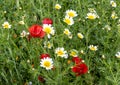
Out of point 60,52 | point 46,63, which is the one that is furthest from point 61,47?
point 46,63

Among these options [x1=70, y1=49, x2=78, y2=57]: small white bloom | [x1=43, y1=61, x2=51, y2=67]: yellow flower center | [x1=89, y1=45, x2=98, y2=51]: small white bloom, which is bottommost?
[x1=43, y1=61, x2=51, y2=67]: yellow flower center

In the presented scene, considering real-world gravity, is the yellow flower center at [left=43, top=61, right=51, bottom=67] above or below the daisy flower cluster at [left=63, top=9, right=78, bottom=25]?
below

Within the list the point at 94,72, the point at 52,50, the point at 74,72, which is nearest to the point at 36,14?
the point at 52,50

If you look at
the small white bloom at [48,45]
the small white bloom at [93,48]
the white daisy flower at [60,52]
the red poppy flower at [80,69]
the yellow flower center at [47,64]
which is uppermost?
the small white bloom at [93,48]

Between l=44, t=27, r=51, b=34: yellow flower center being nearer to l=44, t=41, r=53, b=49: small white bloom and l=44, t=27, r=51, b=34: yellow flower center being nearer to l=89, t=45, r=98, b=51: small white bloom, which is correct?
l=44, t=41, r=53, b=49: small white bloom

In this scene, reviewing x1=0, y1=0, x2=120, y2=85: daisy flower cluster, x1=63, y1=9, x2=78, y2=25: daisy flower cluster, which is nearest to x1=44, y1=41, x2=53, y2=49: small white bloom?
x1=0, y1=0, x2=120, y2=85: daisy flower cluster

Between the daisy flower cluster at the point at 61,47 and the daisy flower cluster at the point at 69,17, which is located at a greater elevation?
the daisy flower cluster at the point at 69,17

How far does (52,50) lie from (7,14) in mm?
802

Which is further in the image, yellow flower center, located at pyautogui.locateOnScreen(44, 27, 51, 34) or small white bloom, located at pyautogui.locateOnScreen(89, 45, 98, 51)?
small white bloom, located at pyautogui.locateOnScreen(89, 45, 98, 51)

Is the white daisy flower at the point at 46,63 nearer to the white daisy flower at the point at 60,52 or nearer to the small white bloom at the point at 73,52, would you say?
the white daisy flower at the point at 60,52

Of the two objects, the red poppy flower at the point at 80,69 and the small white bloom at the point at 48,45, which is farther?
the small white bloom at the point at 48,45

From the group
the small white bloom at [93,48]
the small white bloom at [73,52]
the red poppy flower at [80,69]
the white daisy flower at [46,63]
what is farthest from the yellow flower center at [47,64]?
the small white bloom at [93,48]

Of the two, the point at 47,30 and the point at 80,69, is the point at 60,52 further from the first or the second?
the point at 80,69

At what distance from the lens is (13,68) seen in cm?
205
